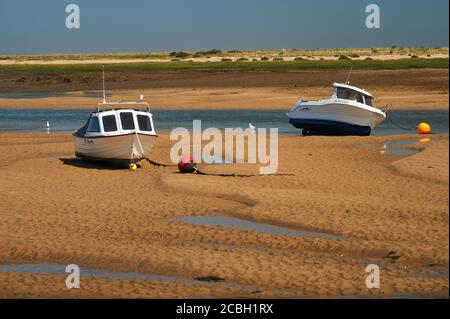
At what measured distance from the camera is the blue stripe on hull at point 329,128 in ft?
108

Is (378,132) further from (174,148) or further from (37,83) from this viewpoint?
(37,83)

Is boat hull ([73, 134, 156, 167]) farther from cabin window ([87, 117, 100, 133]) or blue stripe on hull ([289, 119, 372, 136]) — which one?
blue stripe on hull ([289, 119, 372, 136])

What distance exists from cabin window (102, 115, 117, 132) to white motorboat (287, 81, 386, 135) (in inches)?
423

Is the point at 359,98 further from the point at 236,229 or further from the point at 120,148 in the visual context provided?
the point at 236,229

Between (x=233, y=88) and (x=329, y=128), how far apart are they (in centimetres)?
2926

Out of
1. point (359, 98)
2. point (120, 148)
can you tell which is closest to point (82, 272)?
point (120, 148)

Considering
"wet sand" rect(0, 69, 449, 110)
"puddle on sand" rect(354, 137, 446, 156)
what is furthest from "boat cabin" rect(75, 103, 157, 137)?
"wet sand" rect(0, 69, 449, 110)

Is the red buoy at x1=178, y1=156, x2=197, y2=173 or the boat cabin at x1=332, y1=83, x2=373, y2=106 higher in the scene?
the boat cabin at x1=332, y1=83, x2=373, y2=106

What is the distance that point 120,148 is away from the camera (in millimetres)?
24438

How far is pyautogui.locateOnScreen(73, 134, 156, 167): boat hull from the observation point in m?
24.4

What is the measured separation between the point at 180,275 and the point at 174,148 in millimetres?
17025

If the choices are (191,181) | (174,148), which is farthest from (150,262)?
(174,148)

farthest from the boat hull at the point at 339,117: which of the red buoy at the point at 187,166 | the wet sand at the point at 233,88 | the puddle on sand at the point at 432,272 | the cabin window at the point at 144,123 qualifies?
the puddle on sand at the point at 432,272

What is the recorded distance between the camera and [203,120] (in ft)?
134
